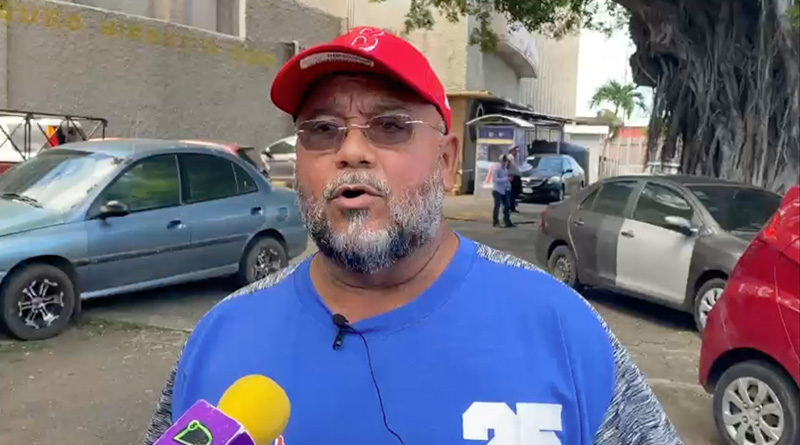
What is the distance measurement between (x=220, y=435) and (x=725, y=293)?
14.7 ft

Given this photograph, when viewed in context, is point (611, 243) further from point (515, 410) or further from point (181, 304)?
point (515, 410)

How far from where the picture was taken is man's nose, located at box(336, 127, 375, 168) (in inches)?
65.2

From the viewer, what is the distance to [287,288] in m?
1.78

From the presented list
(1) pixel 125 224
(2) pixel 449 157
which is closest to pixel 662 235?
(1) pixel 125 224

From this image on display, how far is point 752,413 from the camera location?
16.2 ft

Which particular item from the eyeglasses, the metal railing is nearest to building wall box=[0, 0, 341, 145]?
the metal railing

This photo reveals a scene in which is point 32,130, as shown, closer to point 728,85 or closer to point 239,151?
point 239,151

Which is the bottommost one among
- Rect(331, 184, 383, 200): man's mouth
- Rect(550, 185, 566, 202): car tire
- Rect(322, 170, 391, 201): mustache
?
Rect(550, 185, 566, 202): car tire

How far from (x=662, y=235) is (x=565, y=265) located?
5.74ft

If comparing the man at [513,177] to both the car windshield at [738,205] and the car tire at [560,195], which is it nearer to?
the car tire at [560,195]

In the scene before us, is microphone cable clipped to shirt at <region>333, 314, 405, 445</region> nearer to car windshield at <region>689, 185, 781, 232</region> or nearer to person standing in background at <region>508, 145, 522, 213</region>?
car windshield at <region>689, 185, 781, 232</region>

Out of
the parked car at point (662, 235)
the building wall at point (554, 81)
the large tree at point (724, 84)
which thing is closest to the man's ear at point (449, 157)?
the parked car at point (662, 235)

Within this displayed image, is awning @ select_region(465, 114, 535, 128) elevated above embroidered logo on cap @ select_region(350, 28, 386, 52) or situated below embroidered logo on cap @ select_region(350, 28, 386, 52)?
above

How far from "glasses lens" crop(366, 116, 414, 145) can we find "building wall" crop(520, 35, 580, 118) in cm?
3861
